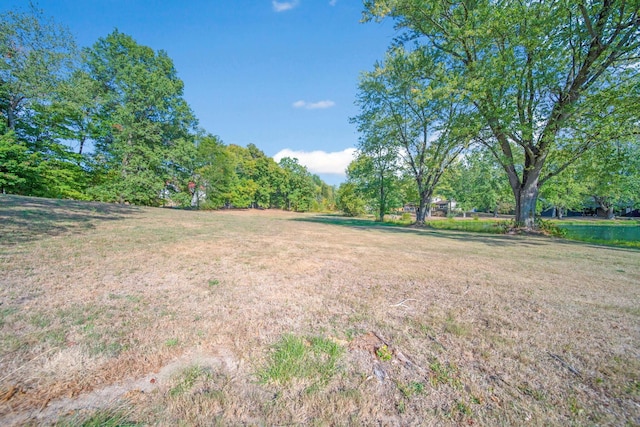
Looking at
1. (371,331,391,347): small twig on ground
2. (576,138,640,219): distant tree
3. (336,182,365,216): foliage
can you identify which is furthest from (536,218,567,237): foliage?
(336,182,365,216): foliage

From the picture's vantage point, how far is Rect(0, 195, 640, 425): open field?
59.3 inches

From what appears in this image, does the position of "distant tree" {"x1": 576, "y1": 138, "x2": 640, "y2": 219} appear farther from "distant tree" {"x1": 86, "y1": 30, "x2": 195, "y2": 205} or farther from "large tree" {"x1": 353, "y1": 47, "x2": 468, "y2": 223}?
"distant tree" {"x1": 86, "y1": 30, "x2": 195, "y2": 205}

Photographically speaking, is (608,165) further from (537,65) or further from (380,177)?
(380,177)

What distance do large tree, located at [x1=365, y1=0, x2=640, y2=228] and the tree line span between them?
1959 centimetres

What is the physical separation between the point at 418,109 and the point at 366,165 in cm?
716

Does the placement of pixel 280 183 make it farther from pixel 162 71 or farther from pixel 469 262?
pixel 469 262

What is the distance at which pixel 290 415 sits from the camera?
1465 millimetres

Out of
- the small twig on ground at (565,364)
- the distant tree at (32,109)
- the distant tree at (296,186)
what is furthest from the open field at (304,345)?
the distant tree at (296,186)

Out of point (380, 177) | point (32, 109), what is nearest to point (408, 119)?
point (380, 177)

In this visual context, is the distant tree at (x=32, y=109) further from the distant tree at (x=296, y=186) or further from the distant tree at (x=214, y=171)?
the distant tree at (x=296, y=186)

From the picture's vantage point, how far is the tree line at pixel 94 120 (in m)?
15.2

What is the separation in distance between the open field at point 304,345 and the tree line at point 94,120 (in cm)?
1862

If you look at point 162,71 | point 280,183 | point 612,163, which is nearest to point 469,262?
point 612,163

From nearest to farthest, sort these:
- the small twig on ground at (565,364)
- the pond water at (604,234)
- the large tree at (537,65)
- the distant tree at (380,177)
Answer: the small twig on ground at (565,364), the large tree at (537,65), the pond water at (604,234), the distant tree at (380,177)
